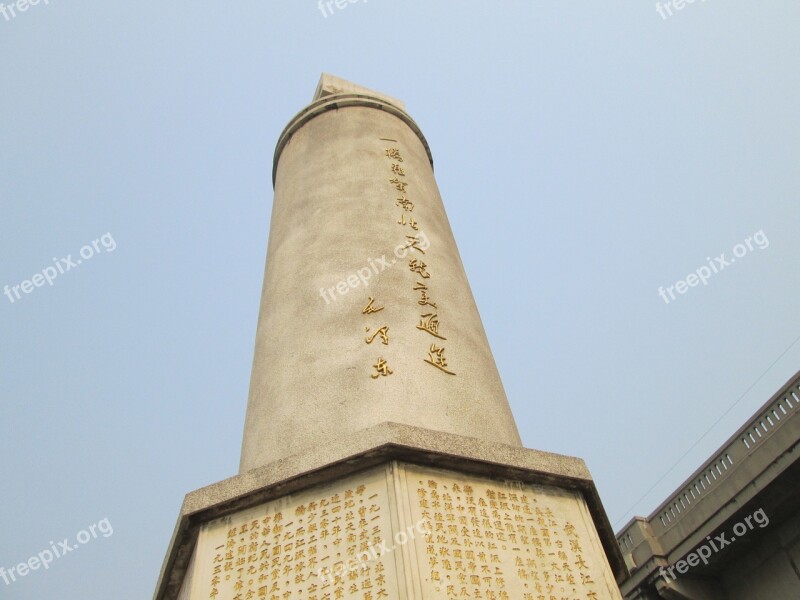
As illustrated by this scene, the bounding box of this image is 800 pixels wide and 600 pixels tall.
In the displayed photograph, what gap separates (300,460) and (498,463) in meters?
0.93

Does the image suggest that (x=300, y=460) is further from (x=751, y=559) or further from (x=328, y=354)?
(x=751, y=559)

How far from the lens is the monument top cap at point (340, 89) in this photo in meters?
6.35

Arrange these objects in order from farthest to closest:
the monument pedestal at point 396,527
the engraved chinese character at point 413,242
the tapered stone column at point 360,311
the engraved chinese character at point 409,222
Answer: the engraved chinese character at point 409,222 → the engraved chinese character at point 413,242 → the tapered stone column at point 360,311 → the monument pedestal at point 396,527

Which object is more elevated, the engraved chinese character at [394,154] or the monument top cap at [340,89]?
the monument top cap at [340,89]

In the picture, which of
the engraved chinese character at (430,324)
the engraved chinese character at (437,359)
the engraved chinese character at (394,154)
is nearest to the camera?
the engraved chinese character at (437,359)

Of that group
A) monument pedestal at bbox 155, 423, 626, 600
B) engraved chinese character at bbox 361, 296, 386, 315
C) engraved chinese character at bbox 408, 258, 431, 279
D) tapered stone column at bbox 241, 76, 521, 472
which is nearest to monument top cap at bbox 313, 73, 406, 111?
tapered stone column at bbox 241, 76, 521, 472

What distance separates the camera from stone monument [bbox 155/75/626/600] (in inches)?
110

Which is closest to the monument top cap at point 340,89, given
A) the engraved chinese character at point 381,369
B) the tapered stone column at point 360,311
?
the tapered stone column at point 360,311

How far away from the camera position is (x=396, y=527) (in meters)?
2.77

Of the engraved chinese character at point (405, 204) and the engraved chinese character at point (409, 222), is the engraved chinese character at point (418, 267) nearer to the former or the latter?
the engraved chinese character at point (409, 222)

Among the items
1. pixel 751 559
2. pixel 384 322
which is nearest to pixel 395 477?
pixel 384 322

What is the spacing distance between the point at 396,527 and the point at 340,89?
485 cm

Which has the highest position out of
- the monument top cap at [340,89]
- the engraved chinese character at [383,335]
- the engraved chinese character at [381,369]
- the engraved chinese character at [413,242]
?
the monument top cap at [340,89]

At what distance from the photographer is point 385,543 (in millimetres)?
2758
